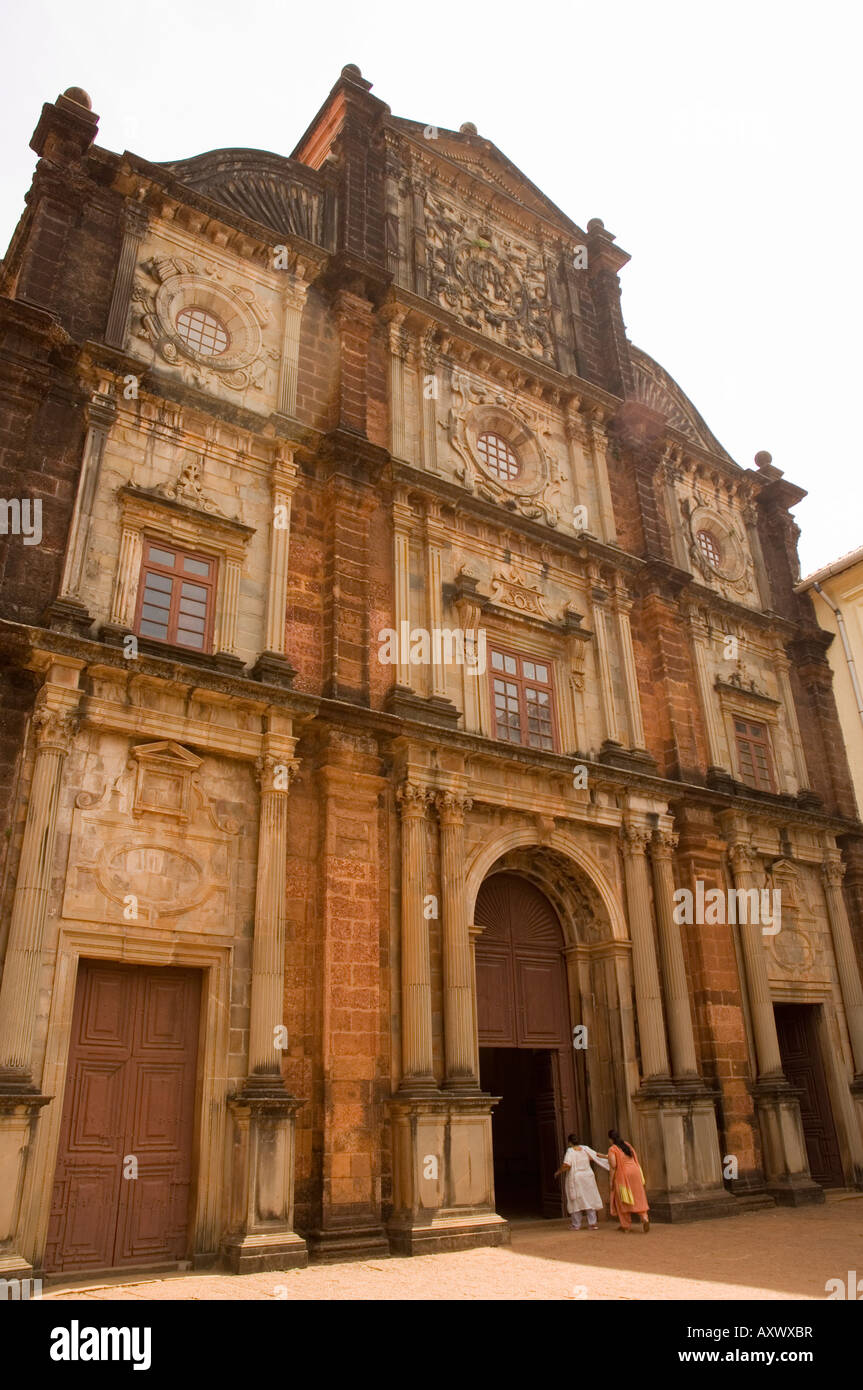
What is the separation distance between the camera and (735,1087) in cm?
1664

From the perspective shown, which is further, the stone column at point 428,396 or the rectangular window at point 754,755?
the rectangular window at point 754,755

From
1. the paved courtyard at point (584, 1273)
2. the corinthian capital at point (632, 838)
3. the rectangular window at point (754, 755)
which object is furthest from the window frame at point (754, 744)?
the paved courtyard at point (584, 1273)

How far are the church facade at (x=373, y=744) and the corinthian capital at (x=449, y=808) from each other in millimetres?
90

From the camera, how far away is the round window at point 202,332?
1572 cm

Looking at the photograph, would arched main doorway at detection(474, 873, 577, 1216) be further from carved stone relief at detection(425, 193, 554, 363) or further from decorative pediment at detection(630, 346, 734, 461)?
decorative pediment at detection(630, 346, 734, 461)

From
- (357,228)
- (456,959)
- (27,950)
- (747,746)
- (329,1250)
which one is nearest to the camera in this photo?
(27,950)

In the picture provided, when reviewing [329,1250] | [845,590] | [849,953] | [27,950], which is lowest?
[329,1250]

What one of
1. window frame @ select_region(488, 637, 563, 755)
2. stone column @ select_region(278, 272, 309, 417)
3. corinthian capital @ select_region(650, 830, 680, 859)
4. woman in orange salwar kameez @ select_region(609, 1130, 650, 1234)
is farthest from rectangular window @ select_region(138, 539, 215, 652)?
woman in orange salwar kameez @ select_region(609, 1130, 650, 1234)

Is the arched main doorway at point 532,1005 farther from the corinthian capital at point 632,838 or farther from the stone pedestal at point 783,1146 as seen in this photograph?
the stone pedestal at point 783,1146

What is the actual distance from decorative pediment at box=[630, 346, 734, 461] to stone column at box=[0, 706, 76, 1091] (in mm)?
16157

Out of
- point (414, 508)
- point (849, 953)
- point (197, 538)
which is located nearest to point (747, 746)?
point (849, 953)

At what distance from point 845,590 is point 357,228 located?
13983mm

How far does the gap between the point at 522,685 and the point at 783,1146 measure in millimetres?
8590

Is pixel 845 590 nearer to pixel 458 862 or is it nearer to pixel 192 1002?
pixel 458 862
